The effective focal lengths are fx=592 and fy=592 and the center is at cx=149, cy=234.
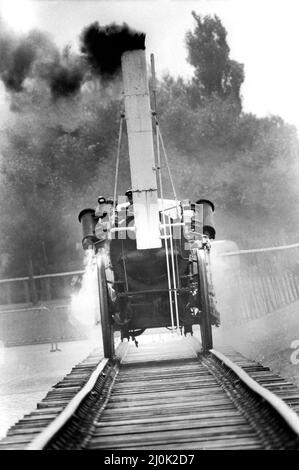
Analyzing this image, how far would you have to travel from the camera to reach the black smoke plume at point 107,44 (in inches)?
283

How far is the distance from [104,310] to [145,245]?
1063 mm

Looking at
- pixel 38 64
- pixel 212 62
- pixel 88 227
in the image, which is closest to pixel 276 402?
pixel 88 227

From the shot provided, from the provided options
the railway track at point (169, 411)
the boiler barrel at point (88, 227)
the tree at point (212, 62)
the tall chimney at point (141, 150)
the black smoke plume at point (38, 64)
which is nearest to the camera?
the railway track at point (169, 411)

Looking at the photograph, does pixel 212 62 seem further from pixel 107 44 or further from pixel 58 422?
pixel 58 422

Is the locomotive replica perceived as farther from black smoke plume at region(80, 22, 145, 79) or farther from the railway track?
the railway track

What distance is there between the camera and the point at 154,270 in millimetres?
7559

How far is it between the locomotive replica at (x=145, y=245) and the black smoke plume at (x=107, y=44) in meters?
0.18

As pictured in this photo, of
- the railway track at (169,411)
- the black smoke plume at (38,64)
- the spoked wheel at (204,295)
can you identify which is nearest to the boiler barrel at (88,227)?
the spoked wheel at (204,295)

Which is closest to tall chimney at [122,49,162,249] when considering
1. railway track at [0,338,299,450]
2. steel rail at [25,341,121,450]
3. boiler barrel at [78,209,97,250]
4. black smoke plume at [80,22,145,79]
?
black smoke plume at [80,22,145,79]

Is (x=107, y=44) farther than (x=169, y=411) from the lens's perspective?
Yes

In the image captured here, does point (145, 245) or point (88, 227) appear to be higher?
point (88, 227)

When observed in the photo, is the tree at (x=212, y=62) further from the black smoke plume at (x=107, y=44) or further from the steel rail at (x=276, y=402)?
the steel rail at (x=276, y=402)

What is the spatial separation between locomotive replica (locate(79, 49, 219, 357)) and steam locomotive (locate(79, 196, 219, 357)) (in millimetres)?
12

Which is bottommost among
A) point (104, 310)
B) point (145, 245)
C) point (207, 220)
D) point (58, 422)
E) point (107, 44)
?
point (58, 422)
